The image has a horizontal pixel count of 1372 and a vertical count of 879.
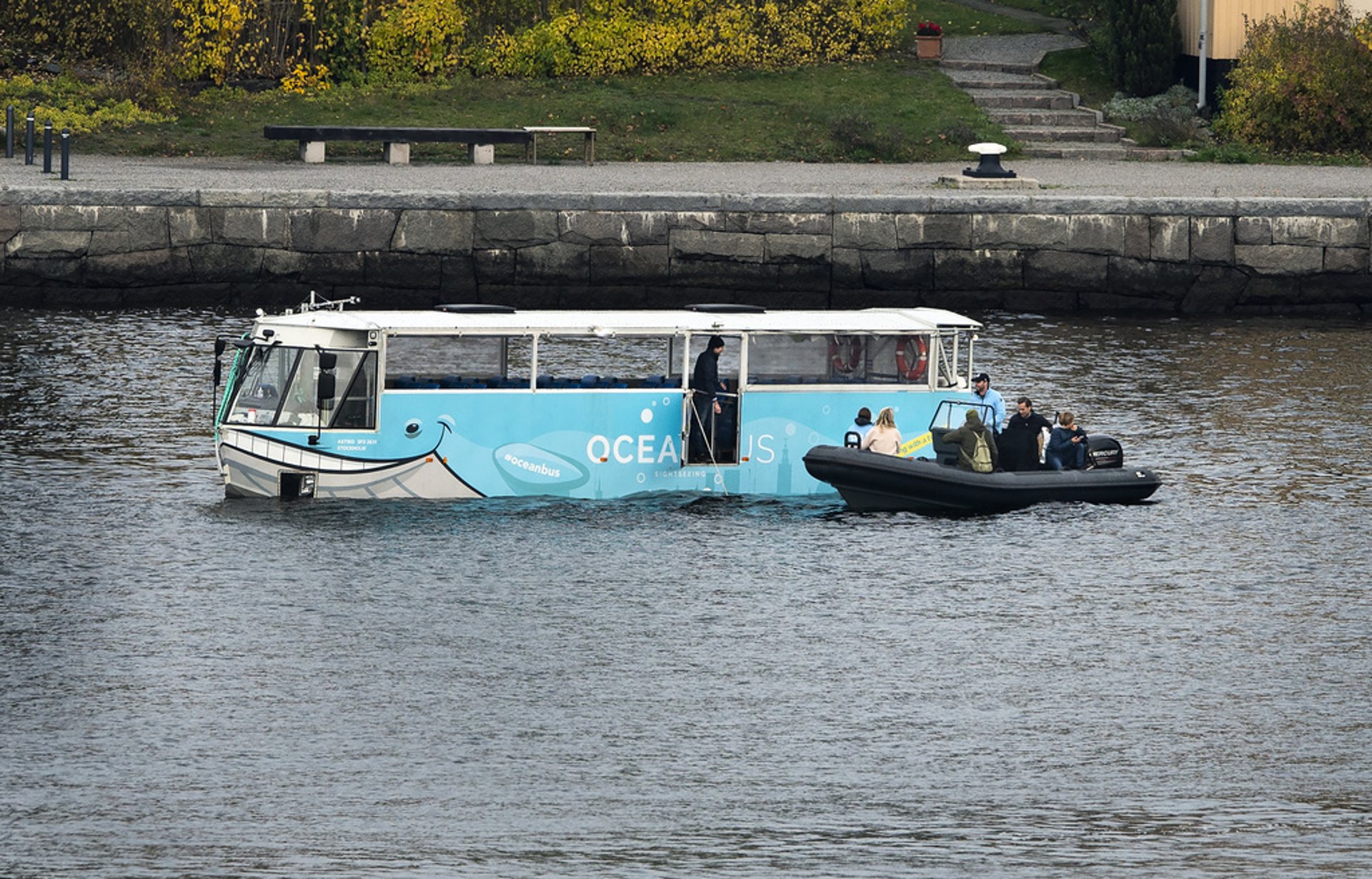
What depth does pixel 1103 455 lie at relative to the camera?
22.5 metres

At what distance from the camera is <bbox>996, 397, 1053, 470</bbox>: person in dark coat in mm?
22312

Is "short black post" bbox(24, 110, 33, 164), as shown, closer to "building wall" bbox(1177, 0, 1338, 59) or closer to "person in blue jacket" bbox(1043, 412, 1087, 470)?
"person in blue jacket" bbox(1043, 412, 1087, 470)

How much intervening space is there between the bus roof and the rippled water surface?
1846 millimetres

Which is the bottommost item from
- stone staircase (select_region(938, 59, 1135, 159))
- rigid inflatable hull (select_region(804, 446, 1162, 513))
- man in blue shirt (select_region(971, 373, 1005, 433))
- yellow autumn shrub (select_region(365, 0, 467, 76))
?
rigid inflatable hull (select_region(804, 446, 1162, 513))

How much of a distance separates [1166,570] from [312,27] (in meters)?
29.4

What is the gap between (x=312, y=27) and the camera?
44531 millimetres

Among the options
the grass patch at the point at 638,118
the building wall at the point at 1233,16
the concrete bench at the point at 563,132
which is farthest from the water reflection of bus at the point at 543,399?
the building wall at the point at 1233,16

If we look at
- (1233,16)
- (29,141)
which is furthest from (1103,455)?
(1233,16)

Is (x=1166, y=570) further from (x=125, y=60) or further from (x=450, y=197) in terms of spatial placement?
(x=125, y=60)

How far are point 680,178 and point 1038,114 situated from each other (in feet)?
29.1

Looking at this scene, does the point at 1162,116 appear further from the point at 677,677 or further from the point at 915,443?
the point at 677,677

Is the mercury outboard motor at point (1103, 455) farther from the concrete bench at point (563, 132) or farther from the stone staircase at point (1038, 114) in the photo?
the stone staircase at point (1038, 114)

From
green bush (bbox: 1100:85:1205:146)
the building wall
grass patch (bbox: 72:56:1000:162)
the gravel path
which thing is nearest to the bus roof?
the gravel path

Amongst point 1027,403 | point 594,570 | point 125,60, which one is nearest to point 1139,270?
point 1027,403
